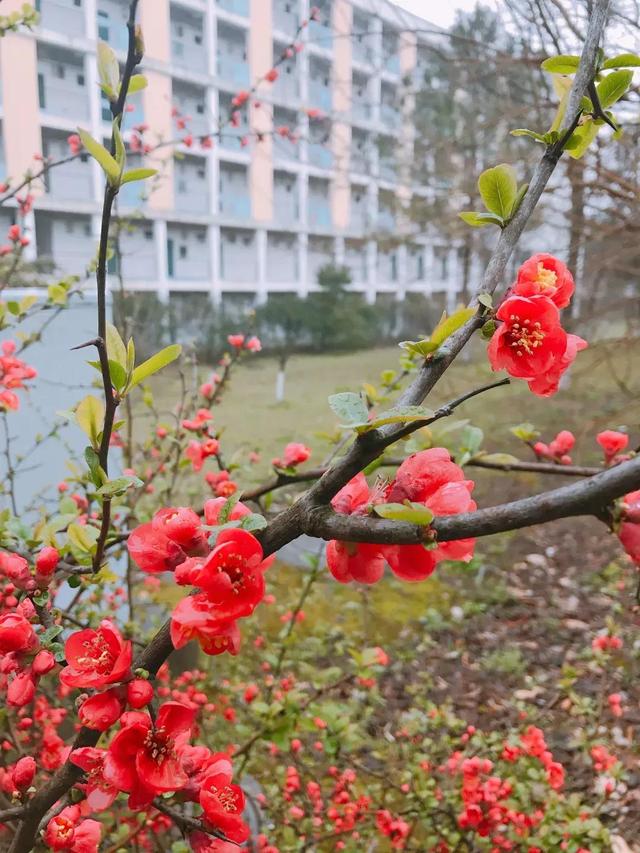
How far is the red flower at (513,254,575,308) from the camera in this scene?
0.40 metres

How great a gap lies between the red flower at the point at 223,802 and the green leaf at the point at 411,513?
229 mm

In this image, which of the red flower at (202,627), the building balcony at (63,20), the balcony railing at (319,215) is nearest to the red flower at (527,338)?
the red flower at (202,627)

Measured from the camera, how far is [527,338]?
1.25 ft

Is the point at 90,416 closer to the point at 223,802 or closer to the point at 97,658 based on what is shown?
the point at 97,658

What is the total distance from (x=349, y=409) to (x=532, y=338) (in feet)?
0.42

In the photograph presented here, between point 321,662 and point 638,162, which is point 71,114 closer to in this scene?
point 638,162

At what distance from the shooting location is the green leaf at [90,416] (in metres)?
0.44

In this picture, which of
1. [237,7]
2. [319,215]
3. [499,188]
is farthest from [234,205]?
[499,188]

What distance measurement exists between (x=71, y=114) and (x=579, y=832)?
3665 mm

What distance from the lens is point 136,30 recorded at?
1.49 feet

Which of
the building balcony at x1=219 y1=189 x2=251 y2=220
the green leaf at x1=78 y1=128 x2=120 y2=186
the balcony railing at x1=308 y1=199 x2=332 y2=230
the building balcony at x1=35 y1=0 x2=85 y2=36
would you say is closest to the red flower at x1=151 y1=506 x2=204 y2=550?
the green leaf at x1=78 y1=128 x2=120 y2=186

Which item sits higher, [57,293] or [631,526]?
[57,293]

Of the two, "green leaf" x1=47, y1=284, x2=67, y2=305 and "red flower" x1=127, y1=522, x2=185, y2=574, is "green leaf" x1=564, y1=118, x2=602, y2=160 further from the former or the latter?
"green leaf" x1=47, y1=284, x2=67, y2=305

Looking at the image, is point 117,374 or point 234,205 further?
point 234,205
